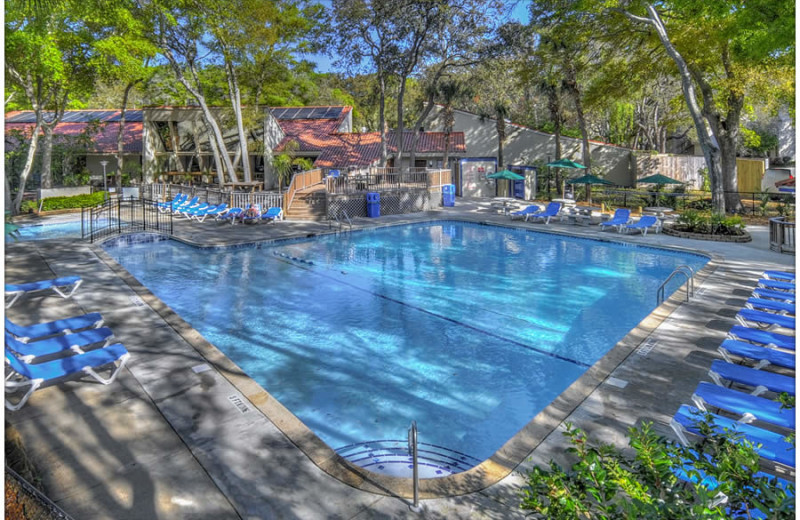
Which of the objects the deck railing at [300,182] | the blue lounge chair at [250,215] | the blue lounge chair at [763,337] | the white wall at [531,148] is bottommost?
the blue lounge chair at [763,337]

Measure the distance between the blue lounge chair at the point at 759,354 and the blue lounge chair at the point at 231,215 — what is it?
17847 mm

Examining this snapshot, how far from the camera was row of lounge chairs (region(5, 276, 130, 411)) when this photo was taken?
5.83 metres

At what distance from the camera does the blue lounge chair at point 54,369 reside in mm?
5762

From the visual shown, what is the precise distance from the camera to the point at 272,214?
69.3ft

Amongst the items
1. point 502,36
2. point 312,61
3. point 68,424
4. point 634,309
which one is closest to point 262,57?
point 312,61

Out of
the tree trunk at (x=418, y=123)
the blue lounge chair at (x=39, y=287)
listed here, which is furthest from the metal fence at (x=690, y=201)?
the blue lounge chair at (x=39, y=287)

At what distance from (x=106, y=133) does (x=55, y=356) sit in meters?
34.5

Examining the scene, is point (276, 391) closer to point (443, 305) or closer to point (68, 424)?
point (68, 424)

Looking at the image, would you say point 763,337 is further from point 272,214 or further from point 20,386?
point 272,214

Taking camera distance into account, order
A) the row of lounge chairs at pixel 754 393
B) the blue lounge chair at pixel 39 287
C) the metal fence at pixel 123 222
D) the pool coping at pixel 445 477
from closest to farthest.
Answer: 1. the row of lounge chairs at pixel 754 393
2. the pool coping at pixel 445 477
3. the blue lounge chair at pixel 39 287
4. the metal fence at pixel 123 222

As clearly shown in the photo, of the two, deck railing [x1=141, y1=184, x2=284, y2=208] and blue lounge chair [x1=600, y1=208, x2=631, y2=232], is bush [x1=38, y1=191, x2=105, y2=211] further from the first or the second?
blue lounge chair [x1=600, y1=208, x2=631, y2=232]

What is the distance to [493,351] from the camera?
8.80m

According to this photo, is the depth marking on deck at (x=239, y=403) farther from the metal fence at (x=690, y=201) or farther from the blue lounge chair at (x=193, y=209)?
the metal fence at (x=690, y=201)

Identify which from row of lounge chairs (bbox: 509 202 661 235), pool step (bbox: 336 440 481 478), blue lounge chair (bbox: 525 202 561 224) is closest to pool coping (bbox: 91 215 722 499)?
pool step (bbox: 336 440 481 478)
